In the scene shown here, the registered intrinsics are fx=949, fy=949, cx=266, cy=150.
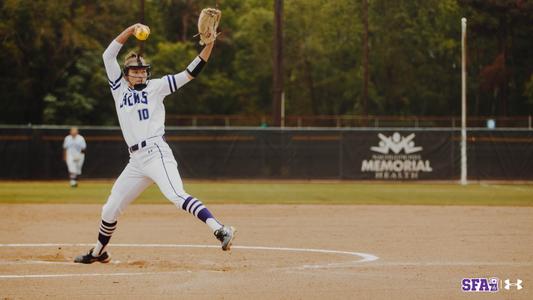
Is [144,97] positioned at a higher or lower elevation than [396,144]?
higher

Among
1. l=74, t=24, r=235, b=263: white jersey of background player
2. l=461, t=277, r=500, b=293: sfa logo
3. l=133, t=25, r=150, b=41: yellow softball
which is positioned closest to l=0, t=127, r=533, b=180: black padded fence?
l=74, t=24, r=235, b=263: white jersey of background player

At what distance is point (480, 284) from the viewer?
9266mm

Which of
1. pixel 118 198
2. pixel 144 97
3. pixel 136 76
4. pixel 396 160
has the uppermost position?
pixel 136 76

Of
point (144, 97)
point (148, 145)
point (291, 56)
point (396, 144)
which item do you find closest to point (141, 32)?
point (144, 97)

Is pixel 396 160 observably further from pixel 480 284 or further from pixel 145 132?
pixel 480 284

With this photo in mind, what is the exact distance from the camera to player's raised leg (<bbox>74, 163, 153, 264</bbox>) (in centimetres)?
1070

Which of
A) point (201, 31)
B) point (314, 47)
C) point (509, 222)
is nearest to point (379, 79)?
point (314, 47)

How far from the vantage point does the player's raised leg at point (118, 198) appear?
1070 centimetres

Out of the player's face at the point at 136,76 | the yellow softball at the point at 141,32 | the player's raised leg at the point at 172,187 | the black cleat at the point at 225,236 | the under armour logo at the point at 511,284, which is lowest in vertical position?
the under armour logo at the point at 511,284

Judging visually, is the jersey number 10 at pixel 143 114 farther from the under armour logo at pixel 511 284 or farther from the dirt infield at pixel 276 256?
the under armour logo at pixel 511 284

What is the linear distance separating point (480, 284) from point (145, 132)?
3.95 m

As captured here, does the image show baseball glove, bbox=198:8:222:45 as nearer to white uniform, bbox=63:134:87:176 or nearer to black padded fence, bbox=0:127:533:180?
white uniform, bbox=63:134:87:176

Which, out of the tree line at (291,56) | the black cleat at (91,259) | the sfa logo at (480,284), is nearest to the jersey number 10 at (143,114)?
the black cleat at (91,259)

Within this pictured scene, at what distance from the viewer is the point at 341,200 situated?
25.1 metres
